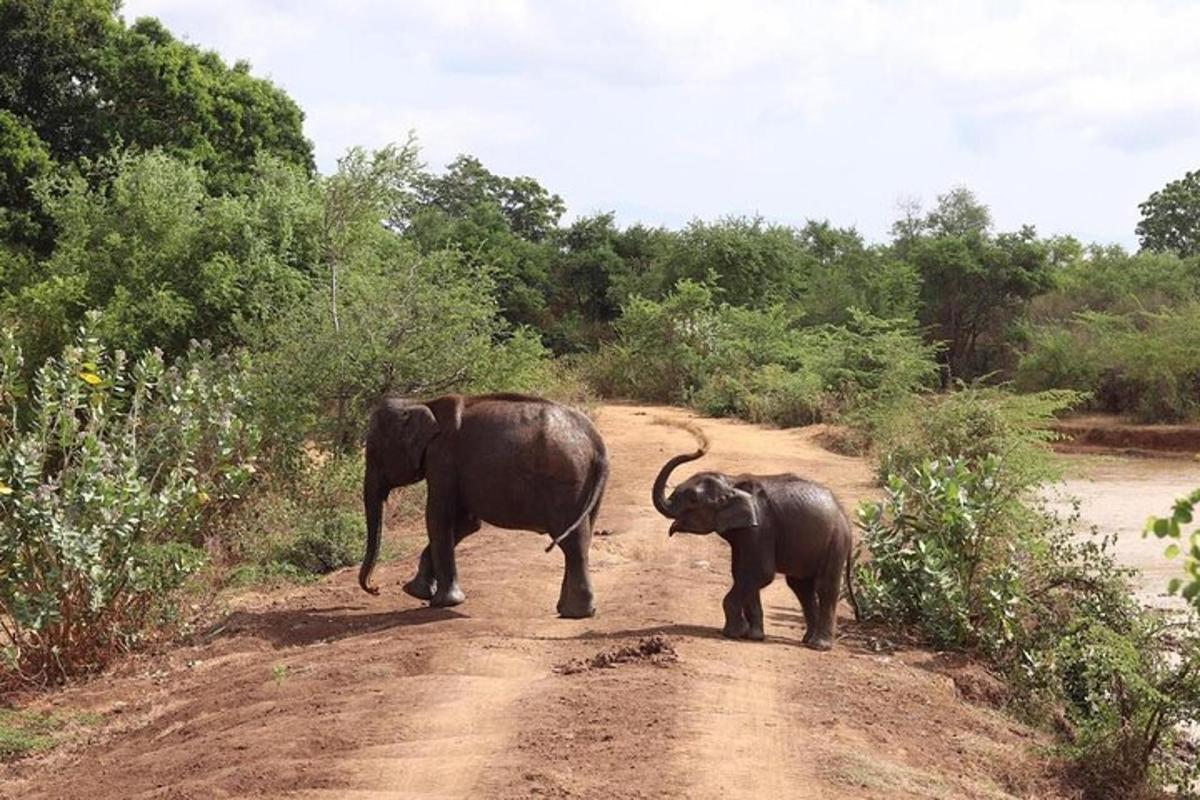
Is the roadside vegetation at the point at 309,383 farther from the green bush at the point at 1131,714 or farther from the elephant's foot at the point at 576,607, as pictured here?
the elephant's foot at the point at 576,607

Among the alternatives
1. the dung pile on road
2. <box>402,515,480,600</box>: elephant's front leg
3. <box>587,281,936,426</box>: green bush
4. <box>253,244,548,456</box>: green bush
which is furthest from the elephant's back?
<box>587,281,936,426</box>: green bush

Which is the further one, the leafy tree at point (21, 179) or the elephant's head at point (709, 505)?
the leafy tree at point (21, 179)

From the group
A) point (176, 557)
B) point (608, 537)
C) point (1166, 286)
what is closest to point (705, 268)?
point (1166, 286)

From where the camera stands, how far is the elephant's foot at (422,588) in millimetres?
10242

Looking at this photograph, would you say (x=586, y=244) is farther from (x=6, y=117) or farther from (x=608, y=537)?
A: (x=608, y=537)

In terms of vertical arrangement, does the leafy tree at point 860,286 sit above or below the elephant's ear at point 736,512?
above

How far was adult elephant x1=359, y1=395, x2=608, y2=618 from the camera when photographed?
9875 millimetres

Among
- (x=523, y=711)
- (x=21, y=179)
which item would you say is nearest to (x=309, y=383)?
(x=523, y=711)

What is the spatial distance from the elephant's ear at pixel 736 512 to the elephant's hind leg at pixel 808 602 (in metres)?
0.71

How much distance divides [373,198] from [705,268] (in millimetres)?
23364

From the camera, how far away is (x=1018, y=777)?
25.1 feet

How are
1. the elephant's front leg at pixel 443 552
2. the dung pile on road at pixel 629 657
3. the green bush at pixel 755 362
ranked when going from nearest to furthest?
1. the dung pile on road at pixel 629 657
2. the elephant's front leg at pixel 443 552
3. the green bush at pixel 755 362

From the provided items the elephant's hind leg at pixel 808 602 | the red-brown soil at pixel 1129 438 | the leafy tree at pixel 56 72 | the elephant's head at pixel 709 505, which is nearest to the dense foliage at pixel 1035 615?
the elephant's hind leg at pixel 808 602

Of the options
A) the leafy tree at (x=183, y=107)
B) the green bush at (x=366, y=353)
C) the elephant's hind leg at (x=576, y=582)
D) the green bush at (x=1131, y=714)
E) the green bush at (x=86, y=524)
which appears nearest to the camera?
the green bush at (x=1131, y=714)
